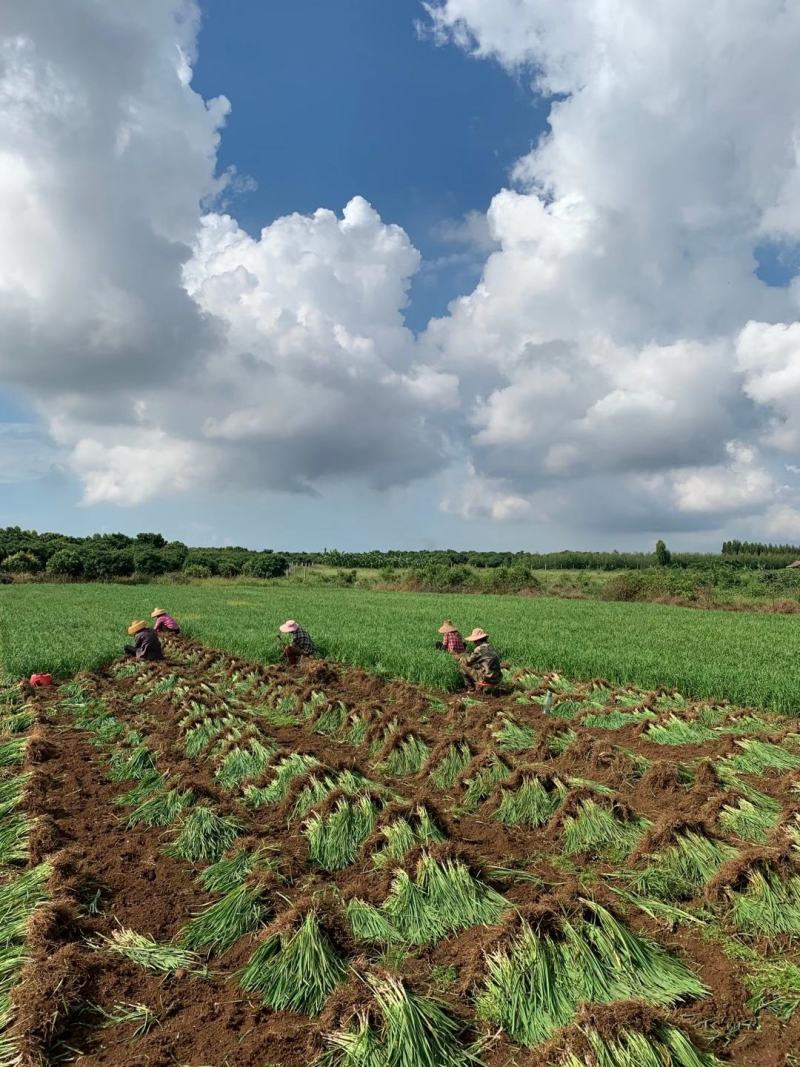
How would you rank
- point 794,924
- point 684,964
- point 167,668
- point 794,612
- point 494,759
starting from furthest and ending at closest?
1. point 794,612
2. point 167,668
3. point 494,759
4. point 794,924
5. point 684,964

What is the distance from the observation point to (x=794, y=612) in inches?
1364

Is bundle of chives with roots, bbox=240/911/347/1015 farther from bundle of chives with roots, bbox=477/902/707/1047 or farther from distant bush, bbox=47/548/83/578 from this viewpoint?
distant bush, bbox=47/548/83/578

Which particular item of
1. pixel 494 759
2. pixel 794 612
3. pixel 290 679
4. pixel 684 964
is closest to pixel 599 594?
pixel 794 612

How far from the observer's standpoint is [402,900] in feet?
15.2

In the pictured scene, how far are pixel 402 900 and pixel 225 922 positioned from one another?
122 cm

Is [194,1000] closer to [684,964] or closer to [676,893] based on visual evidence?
[684,964]

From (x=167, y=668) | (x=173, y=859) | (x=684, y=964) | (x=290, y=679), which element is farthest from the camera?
(x=167, y=668)

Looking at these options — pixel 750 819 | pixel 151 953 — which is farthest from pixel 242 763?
pixel 750 819

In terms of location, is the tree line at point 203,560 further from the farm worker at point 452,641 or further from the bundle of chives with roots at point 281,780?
the bundle of chives with roots at point 281,780

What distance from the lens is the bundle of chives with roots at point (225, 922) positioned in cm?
432

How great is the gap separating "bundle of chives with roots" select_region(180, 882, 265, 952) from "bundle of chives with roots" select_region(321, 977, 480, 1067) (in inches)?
51.6

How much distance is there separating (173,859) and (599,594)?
4106cm

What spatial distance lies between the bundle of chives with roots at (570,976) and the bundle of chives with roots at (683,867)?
97cm

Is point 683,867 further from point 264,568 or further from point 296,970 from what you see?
point 264,568
